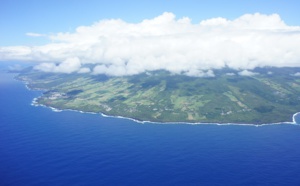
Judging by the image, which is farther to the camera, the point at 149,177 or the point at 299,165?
the point at 299,165

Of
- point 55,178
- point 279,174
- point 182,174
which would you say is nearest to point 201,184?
point 182,174

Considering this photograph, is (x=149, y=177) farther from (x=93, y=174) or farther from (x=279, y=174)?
(x=279, y=174)

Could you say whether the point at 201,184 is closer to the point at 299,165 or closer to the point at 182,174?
the point at 182,174

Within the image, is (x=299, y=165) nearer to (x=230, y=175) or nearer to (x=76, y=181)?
(x=230, y=175)

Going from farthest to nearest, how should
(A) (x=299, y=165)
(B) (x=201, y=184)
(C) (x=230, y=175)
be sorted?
(A) (x=299, y=165) → (C) (x=230, y=175) → (B) (x=201, y=184)

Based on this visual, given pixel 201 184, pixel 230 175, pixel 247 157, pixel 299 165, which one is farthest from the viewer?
pixel 247 157

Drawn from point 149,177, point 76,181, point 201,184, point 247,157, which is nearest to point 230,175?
point 201,184

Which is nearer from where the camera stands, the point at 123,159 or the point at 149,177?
the point at 149,177
